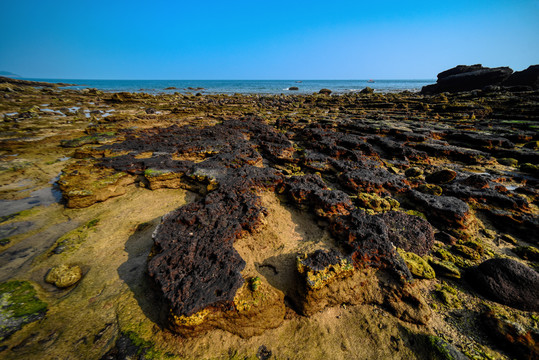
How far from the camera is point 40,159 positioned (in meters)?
7.45

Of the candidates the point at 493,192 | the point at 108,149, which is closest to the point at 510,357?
the point at 493,192

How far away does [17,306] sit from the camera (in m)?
2.60

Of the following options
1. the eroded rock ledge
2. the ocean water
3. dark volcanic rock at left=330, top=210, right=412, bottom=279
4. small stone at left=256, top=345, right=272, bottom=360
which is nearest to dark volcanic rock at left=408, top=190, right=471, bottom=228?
the eroded rock ledge

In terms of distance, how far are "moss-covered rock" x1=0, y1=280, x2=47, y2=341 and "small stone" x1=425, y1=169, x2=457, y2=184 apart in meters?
8.50

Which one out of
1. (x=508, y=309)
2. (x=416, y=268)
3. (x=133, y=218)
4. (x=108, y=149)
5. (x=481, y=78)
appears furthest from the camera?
(x=481, y=78)

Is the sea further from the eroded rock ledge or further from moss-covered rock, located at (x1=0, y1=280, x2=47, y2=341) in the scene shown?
moss-covered rock, located at (x1=0, y1=280, x2=47, y2=341)

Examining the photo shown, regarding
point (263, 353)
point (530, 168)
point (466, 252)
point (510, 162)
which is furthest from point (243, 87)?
point (263, 353)

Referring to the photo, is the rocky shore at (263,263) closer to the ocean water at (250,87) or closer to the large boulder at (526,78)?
the large boulder at (526,78)

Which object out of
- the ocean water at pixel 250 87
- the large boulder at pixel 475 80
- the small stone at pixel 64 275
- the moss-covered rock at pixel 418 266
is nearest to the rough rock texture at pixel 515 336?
the moss-covered rock at pixel 418 266

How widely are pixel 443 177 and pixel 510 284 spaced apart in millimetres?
3603

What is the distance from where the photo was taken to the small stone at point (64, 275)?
9.93 ft

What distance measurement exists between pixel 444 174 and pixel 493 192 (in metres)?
1.06

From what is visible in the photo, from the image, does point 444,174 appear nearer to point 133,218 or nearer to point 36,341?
point 133,218

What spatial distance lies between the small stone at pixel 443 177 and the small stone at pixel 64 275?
831 cm
